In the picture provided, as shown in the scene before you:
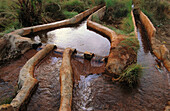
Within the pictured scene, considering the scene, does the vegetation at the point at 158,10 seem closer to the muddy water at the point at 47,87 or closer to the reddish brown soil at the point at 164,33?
the reddish brown soil at the point at 164,33

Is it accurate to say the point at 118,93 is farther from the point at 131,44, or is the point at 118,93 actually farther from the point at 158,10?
the point at 158,10

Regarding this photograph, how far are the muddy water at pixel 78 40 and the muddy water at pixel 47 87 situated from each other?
48.4 inches

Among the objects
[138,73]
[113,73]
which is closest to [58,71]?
[113,73]

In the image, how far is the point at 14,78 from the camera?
11.1 feet

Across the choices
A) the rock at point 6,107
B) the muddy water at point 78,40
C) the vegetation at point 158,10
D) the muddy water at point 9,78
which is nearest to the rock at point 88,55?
the muddy water at point 78,40

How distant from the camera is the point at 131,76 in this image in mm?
3252

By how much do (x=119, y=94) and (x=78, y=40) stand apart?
3249 millimetres

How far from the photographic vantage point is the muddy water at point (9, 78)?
9.49 feet

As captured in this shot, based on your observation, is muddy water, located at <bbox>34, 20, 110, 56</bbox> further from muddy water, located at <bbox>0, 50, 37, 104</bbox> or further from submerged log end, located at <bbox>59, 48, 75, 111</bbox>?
muddy water, located at <bbox>0, 50, 37, 104</bbox>

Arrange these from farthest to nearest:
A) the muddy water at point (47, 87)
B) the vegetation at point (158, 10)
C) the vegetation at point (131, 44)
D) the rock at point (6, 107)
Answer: the vegetation at point (158, 10), the vegetation at point (131, 44), the muddy water at point (47, 87), the rock at point (6, 107)

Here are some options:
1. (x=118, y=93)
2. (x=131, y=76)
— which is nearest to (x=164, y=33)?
(x=131, y=76)

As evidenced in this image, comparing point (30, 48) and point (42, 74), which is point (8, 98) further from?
point (30, 48)

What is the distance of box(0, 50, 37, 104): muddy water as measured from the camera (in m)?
2.89

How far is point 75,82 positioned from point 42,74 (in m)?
0.99
